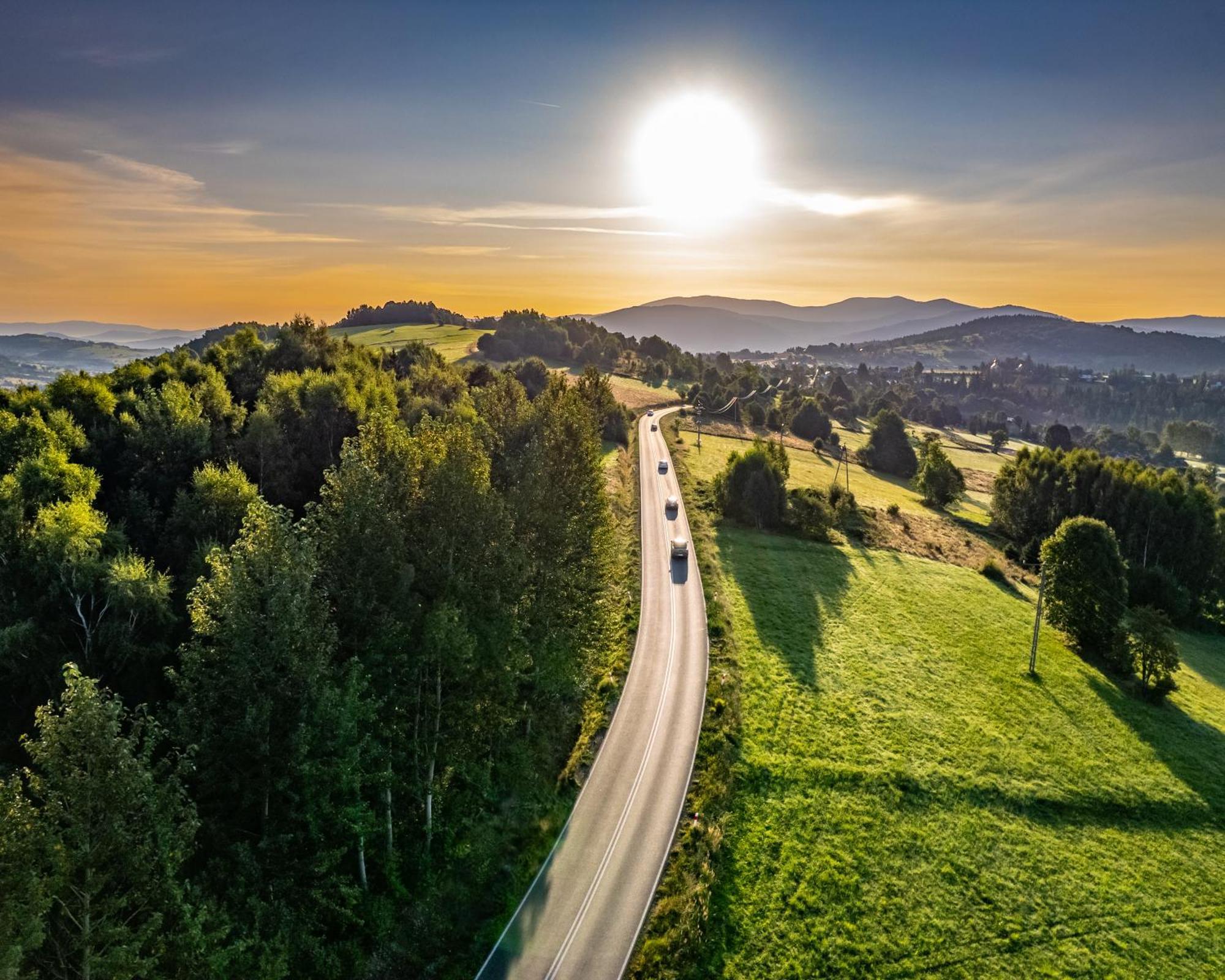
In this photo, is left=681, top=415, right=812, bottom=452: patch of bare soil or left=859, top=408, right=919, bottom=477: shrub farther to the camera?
left=681, top=415, right=812, bottom=452: patch of bare soil

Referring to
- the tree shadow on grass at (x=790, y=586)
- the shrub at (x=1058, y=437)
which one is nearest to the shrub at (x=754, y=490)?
the tree shadow on grass at (x=790, y=586)

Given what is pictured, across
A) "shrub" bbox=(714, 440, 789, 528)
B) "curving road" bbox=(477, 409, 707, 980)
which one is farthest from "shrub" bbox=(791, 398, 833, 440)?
"curving road" bbox=(477, 409, 707, 980)

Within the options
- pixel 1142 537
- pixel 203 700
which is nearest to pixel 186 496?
pixel 203 700

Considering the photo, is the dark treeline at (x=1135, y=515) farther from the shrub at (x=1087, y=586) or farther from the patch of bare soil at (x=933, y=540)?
the shrub at (x=1087, y=586)

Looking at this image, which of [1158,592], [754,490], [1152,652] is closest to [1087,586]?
[1152,652]

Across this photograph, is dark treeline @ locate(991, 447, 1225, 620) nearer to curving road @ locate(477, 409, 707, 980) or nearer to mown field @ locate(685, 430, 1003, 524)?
mown field @ locate(685, 430, 1003, 524)

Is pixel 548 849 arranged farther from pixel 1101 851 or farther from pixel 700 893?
pixel 1101 851
